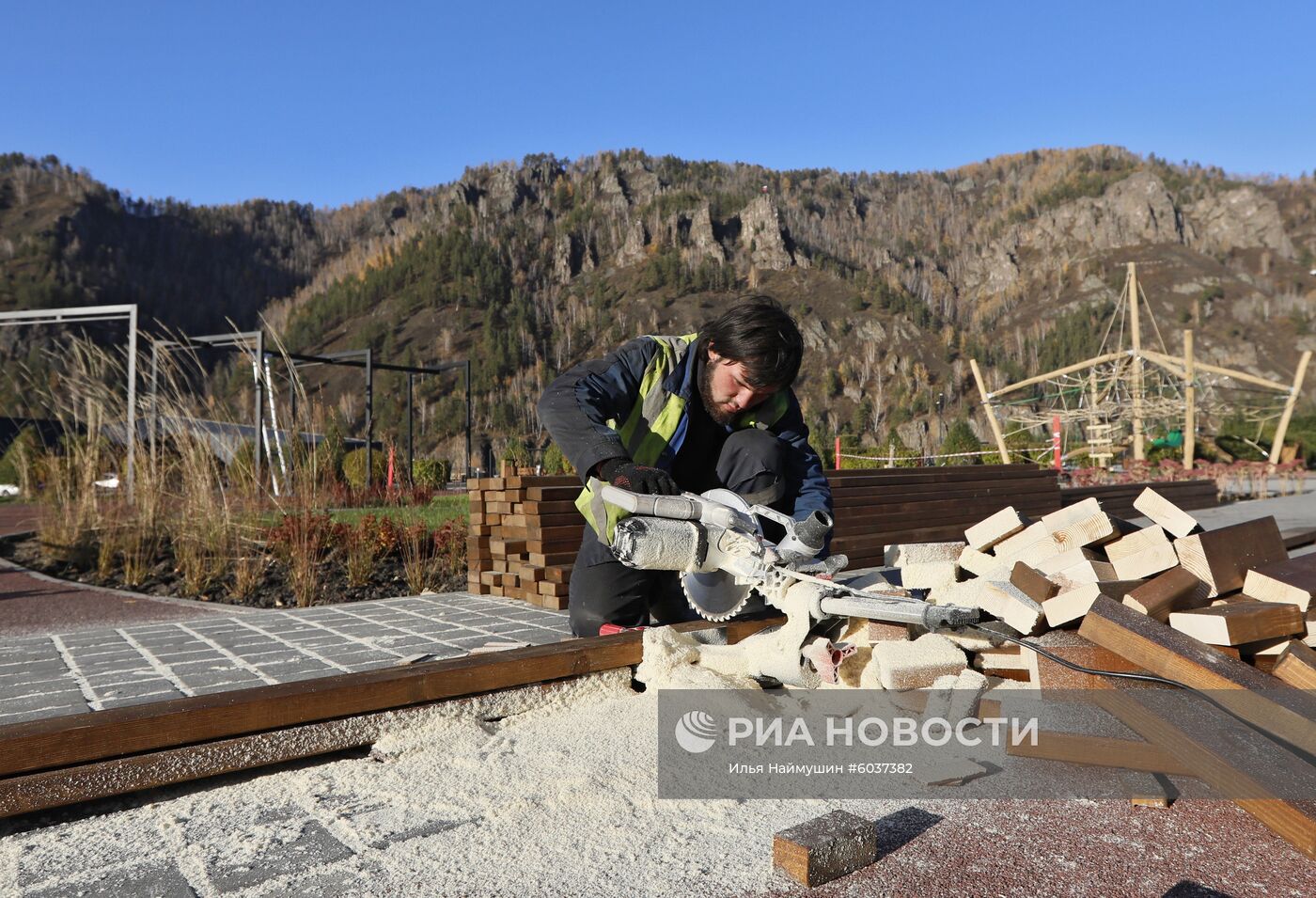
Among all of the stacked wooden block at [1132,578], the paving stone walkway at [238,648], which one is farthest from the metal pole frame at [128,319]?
the stacked wooden block at [1132,578]

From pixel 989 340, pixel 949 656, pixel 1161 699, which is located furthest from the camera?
pixel 989 340

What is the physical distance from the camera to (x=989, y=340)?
61219 mm

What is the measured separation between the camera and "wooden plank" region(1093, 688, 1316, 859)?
1.71 meters

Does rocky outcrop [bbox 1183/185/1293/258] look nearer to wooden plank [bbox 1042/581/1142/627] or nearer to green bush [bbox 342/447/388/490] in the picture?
green bush [bbox 342/447/388/490]

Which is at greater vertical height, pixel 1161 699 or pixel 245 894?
pixel 1161 699

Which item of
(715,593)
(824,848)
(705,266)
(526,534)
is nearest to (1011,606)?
(715,593)

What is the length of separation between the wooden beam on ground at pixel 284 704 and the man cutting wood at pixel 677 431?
16.3 inches

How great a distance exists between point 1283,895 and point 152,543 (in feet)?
23.7

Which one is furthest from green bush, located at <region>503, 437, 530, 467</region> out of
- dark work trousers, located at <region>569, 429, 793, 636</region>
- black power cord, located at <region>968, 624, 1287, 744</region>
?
black power cord, located at <region>968, 624, 1287, 744</region>

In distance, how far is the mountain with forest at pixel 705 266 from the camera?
5447 cm

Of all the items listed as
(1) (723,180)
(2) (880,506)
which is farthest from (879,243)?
(2) (880,506)

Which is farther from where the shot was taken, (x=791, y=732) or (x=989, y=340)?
(x=989, y=340)

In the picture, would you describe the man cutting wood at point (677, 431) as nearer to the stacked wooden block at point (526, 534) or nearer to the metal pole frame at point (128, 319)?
the stacked wooden block at point (526, 534)

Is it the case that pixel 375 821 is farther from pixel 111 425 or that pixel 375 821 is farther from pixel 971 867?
pixel 111 425
